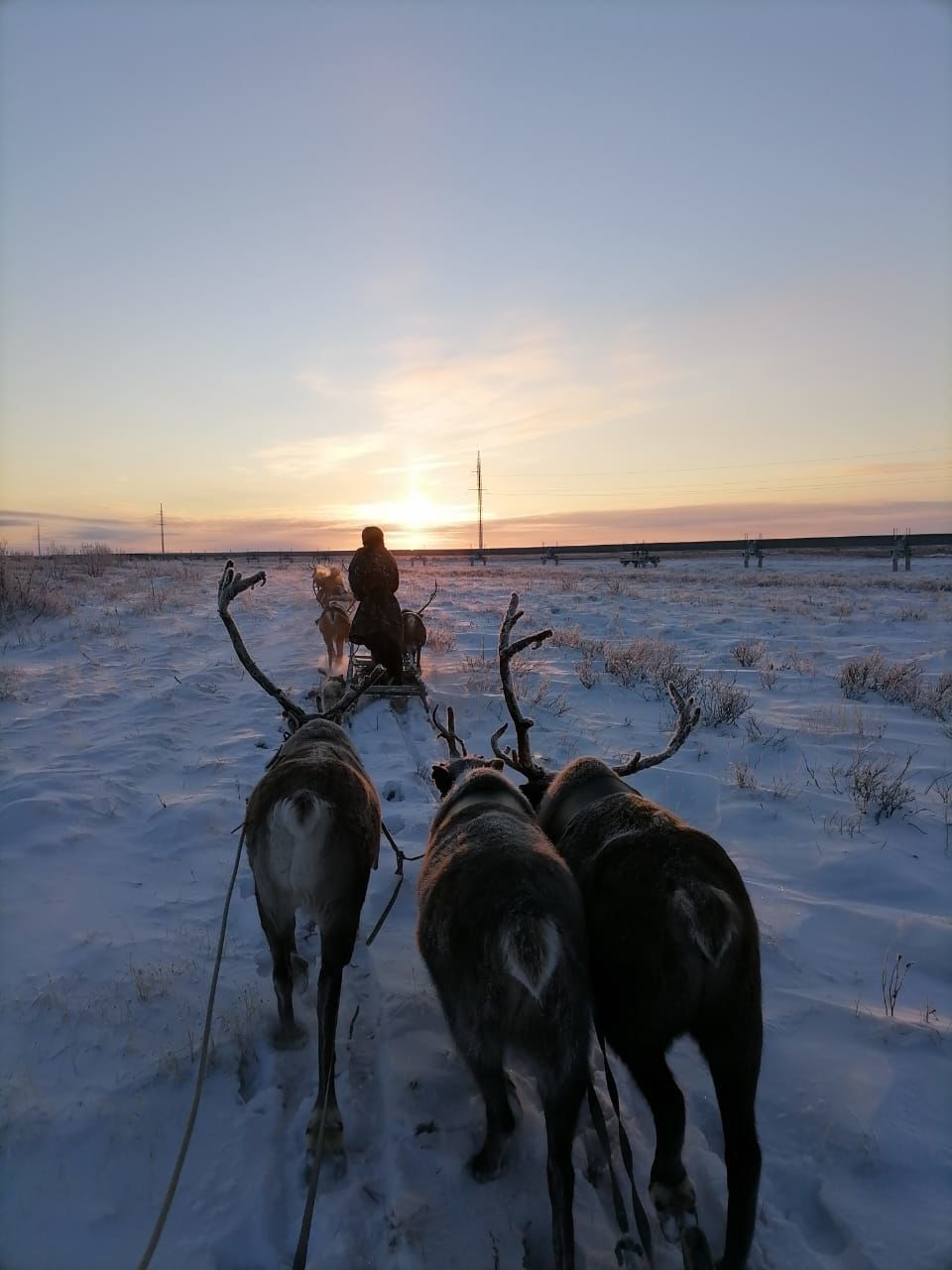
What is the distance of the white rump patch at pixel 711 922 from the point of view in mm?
2170

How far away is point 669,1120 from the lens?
2352 mm

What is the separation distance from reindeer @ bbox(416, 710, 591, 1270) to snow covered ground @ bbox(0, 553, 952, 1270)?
19.1 inches

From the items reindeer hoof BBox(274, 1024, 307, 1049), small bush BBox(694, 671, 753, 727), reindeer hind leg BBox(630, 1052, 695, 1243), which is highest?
small bush BBox(694, 671, 753, 727)

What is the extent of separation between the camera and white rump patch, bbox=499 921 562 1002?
214cm

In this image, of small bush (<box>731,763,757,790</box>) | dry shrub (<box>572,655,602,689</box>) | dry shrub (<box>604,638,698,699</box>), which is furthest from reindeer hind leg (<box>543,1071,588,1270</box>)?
dry shrub (<box>572,655,602,689</box>)

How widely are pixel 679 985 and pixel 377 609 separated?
7.97 metres

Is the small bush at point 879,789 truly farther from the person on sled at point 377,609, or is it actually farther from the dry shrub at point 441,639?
the dry shrub at point 441,639

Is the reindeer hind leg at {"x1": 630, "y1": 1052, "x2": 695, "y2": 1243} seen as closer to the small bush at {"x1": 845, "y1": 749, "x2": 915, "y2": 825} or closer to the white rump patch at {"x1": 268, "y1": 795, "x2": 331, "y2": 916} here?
the white rump patch at {"x1": 268, "y1": 795, "x2": 331, "y2": 916}

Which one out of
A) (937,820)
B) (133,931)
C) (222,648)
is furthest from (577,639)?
(133,931)

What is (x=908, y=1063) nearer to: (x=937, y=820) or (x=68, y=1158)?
(x=937, y=820)

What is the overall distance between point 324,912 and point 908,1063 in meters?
2.89

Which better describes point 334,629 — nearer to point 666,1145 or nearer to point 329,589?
point 329,589

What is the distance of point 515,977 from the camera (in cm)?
218

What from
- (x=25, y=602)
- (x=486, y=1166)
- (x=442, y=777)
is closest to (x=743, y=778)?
(x=442, y=777)
